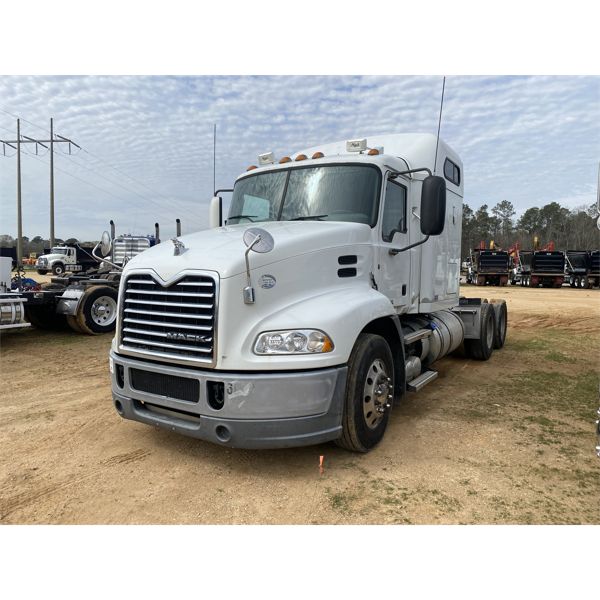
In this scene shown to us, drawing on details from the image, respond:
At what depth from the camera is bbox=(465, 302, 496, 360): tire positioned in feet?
27.1

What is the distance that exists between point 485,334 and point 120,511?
678 centimetres

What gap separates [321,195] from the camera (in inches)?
193

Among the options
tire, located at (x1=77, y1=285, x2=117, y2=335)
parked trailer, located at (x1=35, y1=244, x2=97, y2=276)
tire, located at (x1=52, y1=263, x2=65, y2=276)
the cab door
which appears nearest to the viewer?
the cab door

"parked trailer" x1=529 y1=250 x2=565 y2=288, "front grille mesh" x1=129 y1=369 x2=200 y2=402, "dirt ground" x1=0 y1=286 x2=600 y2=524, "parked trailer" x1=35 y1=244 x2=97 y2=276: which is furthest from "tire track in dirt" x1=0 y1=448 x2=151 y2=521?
"parked trailer" x1=529 y1=250 x2=565 y2=288

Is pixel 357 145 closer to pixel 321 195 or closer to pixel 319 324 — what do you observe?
pixel 321 195

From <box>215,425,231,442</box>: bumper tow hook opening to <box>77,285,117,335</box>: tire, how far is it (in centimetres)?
771

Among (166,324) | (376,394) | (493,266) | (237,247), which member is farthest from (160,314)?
(493,266)

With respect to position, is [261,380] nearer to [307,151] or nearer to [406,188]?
[406,188]

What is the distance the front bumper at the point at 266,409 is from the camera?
11.6 feet

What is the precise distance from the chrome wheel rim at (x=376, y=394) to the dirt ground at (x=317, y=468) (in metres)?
0.32

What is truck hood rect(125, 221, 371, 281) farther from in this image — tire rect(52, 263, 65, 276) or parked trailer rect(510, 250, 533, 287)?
parked trailer rect(510, 250, 533, 287)

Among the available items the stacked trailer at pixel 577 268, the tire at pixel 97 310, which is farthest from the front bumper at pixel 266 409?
the stacked trailer at pixel 577 268

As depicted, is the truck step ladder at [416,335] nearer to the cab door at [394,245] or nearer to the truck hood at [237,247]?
the cab door at [394,245]

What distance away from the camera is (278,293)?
386cm
